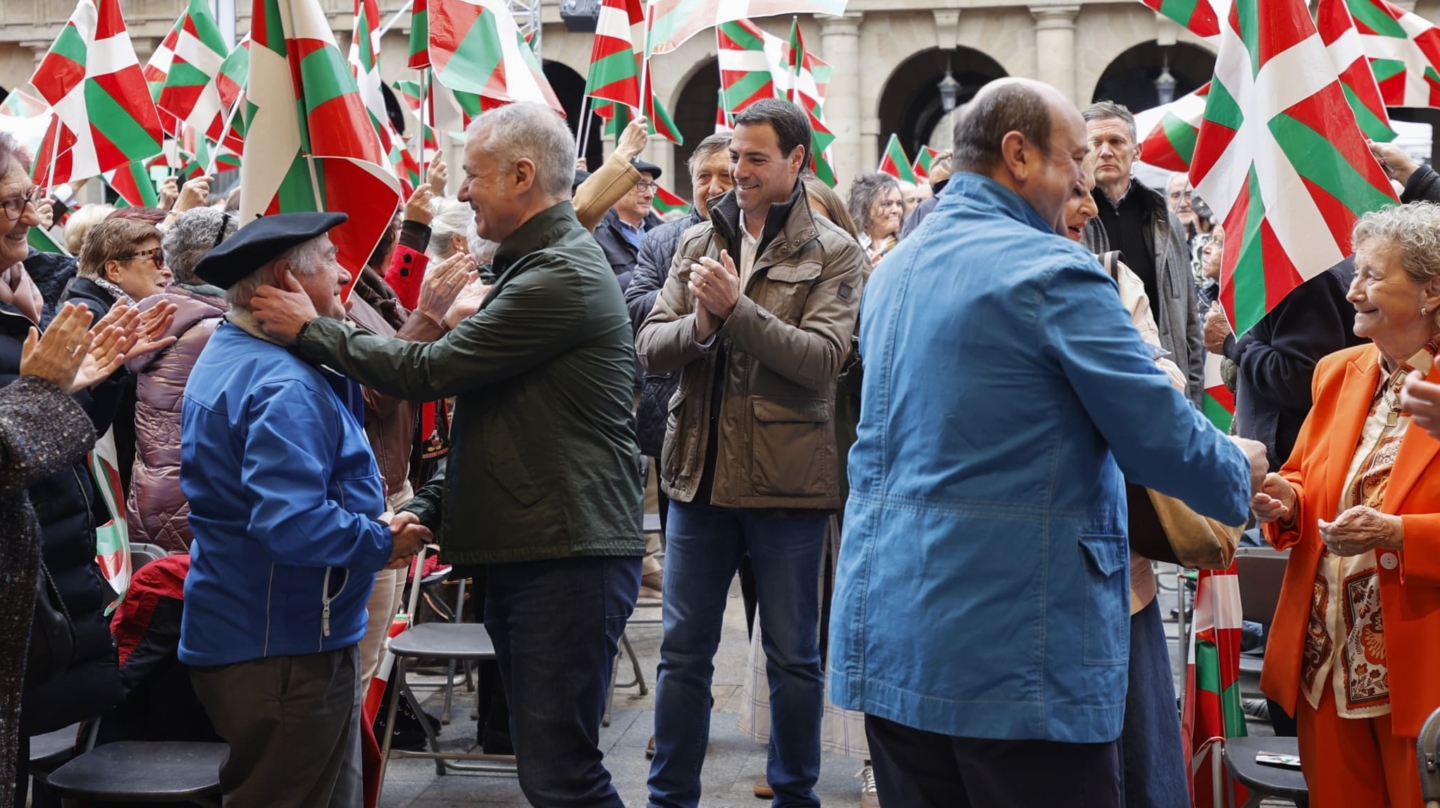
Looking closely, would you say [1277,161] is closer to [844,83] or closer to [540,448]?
[540,448]

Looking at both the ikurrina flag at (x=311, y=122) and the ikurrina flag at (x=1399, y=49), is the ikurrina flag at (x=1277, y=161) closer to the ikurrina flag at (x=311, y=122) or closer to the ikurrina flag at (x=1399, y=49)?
the ikurrina flag at (x=311, y=122)

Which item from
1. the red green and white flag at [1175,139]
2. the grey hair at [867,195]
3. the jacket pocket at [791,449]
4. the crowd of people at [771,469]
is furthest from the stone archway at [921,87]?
the jacket pocket at [791,449]

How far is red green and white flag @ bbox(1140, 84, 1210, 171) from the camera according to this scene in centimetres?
770

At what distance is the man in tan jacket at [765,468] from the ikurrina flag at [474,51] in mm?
3226

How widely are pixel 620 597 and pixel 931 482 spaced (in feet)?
3.78

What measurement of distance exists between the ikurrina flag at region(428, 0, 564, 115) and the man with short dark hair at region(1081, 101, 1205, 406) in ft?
11.1

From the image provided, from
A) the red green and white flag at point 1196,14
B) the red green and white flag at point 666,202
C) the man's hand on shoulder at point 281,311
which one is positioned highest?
the red green and white flag at point 666,202

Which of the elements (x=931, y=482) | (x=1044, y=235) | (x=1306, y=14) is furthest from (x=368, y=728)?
(x=1306, y=14)

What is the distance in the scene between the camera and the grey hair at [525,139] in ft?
11.8

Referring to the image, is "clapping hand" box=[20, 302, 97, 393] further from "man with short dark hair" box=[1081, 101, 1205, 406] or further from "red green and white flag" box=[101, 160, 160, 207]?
"red green and white flag" box=[101, 160, 160, 207]

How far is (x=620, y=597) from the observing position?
143 inches

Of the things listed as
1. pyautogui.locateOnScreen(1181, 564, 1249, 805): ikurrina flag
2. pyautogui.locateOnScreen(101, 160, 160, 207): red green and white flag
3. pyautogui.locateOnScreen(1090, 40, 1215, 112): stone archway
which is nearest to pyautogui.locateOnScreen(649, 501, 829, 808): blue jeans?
pyautogui.locateOnScreen(1181, 564, 1249, 805): ikurrina flag

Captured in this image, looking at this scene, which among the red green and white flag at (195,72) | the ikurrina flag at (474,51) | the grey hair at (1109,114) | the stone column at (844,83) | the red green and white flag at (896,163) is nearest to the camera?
the grey hair at (1109,114)

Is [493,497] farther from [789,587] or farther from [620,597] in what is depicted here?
[789,587]
